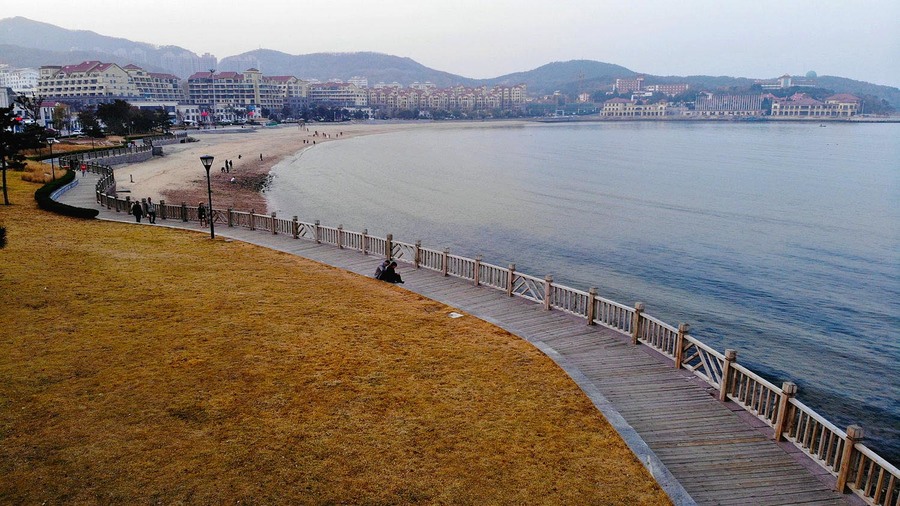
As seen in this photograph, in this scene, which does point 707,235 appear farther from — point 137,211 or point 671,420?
point 137,211

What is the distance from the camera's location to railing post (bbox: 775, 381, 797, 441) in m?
9.62

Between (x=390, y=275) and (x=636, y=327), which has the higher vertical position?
(x=636, y=327)

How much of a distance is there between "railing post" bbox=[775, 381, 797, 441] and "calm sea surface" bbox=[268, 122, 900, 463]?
7.65m

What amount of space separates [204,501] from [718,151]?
134m

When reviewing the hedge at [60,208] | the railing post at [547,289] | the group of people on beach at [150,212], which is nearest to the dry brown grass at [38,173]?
the hedge at [60,208]

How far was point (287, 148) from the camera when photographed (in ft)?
385

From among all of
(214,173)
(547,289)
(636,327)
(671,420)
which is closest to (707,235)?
(547,289)

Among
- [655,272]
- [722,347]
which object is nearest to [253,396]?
[722,347]

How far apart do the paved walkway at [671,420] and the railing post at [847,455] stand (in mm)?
155

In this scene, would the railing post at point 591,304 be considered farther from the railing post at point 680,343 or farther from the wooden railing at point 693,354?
the railing post at point 680,343

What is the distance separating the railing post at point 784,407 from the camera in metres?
9.62

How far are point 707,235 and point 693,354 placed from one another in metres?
30.2

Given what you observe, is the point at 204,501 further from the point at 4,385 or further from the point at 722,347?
the point at 722,347

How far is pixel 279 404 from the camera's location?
11.2 m
